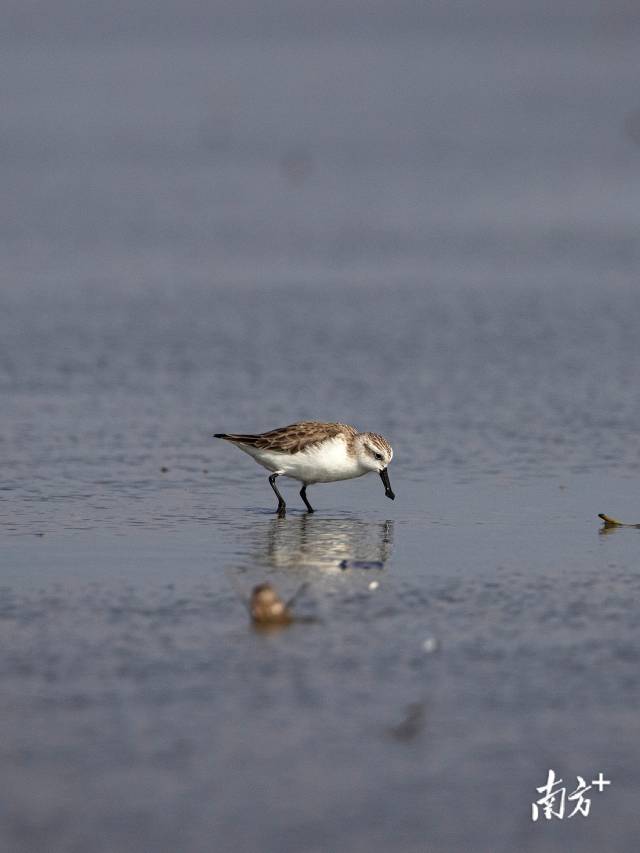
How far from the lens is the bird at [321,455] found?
12633mm

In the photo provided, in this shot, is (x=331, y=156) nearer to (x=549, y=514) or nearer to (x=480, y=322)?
(x=480, y=322)

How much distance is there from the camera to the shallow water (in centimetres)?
717

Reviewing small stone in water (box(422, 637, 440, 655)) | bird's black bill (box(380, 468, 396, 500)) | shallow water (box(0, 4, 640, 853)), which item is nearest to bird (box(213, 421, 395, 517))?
bird's black bill (box(380, 468, 396, 500))

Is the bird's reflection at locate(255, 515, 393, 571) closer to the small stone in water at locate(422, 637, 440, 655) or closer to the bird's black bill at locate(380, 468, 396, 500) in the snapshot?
the bird's black bill at locate(380, 468, 396, 500)

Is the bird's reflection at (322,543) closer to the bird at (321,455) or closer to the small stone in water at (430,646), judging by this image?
the bird at (321,455)

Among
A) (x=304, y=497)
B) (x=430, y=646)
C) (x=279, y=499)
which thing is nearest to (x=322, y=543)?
(x=279, y=499)

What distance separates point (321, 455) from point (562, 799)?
5.91m

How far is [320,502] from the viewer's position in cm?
1323

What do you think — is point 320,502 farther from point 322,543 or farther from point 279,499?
point 322,543

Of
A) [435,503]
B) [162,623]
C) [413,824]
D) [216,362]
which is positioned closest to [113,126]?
[216,362]

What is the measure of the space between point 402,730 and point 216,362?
→ 11.4 m

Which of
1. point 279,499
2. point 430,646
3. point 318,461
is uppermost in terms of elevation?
point 318,461

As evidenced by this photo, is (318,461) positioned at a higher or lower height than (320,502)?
higher

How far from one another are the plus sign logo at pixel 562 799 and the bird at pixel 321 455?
5.53 metres
